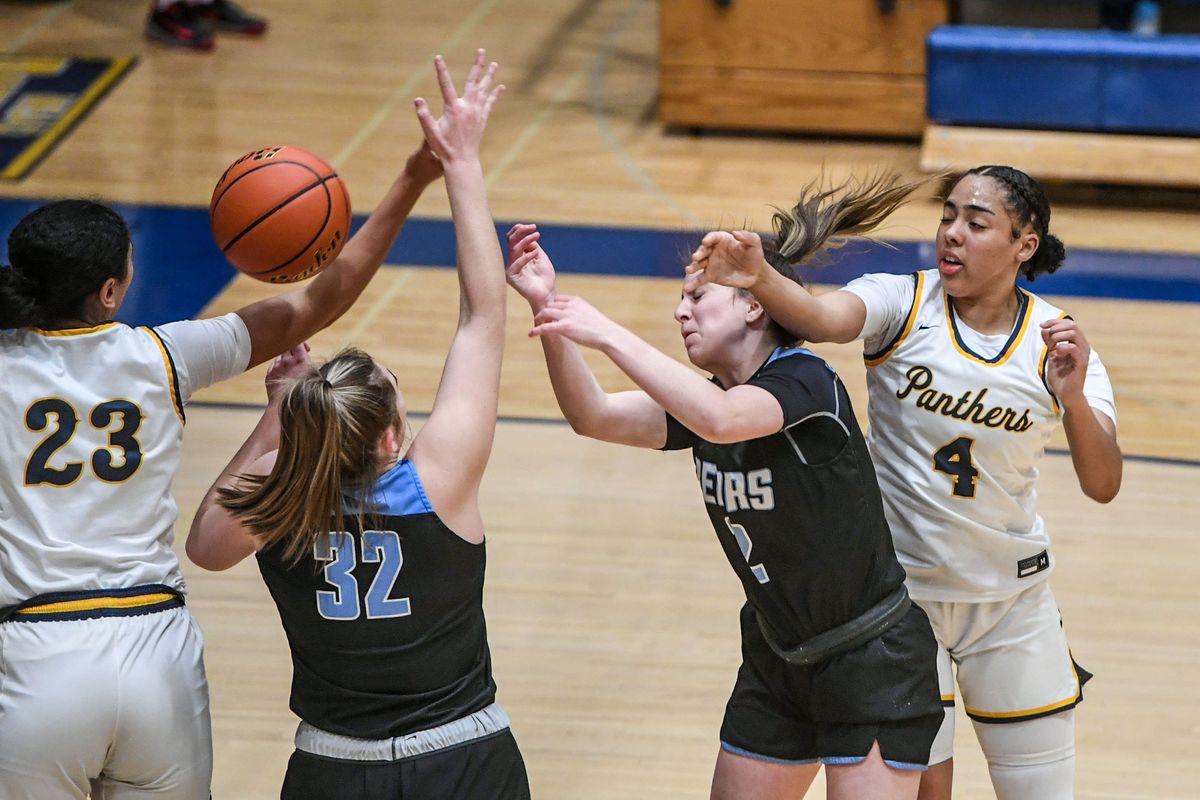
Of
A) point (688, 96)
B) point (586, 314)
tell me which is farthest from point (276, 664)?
point (688, 96)

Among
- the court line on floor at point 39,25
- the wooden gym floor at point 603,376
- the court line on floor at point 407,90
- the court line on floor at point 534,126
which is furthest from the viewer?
the court line on floor at point 39,25

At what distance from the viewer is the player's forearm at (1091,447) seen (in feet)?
10.6

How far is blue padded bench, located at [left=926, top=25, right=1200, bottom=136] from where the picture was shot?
894 cm

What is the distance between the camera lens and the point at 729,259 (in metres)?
2.92

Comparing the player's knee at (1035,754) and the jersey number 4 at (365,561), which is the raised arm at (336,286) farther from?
the player's knee at (1035,754)

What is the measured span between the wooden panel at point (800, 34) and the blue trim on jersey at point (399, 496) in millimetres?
7493

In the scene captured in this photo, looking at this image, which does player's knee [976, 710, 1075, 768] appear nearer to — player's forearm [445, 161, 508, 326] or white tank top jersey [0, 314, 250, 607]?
player's forearm [445, 161, 508, 326]

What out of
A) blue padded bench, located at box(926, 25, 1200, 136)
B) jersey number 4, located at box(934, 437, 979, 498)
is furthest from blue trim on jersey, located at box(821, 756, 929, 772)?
blue padded bench, located at box(926, 25, 1200, 136)

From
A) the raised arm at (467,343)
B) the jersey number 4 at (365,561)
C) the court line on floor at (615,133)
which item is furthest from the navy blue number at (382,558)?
the court line on floor at (615,133)

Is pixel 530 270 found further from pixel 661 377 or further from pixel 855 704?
pixel 855 704

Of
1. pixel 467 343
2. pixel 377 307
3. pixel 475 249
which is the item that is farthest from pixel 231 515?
pixel 377 307

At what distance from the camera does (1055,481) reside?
241 inches

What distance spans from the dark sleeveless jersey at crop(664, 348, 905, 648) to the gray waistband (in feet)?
2.06

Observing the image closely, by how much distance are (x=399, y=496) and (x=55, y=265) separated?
2.66 ft
